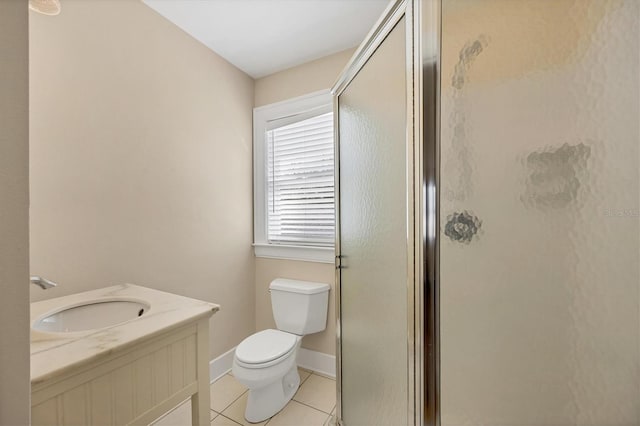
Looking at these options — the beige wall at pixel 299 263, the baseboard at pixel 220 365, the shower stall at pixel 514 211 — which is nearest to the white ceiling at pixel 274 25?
the beige wall at pixel 299 263

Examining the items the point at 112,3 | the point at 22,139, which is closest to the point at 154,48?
the point at 112,3

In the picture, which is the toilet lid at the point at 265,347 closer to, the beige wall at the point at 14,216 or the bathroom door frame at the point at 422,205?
the bathroom door frame at the point at 422,205

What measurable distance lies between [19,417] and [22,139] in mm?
319

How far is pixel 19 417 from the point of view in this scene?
302 mm

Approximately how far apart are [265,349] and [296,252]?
0.72 meters

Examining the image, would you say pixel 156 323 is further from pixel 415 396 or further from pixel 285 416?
pixel 285 416

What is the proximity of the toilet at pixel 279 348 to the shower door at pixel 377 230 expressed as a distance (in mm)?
368

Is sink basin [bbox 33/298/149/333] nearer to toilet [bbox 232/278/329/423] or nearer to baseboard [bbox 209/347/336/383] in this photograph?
toilet [bbox 232/278/329/423]

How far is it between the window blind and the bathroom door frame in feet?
3.76

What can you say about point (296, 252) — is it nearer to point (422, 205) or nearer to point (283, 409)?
point (283, 409)

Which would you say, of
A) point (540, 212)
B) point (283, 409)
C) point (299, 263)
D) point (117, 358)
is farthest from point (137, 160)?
point (540, 212)

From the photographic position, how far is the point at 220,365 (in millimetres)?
1895

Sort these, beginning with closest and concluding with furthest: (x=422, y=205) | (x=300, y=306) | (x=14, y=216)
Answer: (x=14, y=216) → (x=422, y=205) → (x=300, y=306)

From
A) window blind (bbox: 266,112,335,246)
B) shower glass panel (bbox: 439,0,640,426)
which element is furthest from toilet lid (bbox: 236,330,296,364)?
shower glass panel (bbox: 439,0,640,426)
